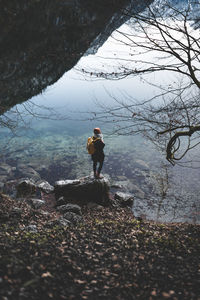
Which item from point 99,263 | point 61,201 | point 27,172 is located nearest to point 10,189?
point 27,172

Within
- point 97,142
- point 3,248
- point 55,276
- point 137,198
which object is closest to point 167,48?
point 97,142

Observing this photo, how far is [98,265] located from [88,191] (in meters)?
7.59

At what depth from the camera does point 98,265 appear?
388 centimetres

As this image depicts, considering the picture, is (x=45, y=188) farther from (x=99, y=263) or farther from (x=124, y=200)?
(x=99, y=263)

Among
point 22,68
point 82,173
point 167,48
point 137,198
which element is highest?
point 22,68

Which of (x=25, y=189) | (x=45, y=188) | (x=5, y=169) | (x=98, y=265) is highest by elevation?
(x=5, y=169)

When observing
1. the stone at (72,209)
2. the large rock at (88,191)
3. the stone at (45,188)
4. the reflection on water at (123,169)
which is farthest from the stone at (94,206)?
the stone at (45,188)

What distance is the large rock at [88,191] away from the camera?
1138 centimetres

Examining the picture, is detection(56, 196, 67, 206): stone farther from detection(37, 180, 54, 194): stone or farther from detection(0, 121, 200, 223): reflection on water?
detection(0, 121, 200, 223): reflection on water

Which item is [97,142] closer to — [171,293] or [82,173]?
[171,293]

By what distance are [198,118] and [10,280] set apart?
6.22m

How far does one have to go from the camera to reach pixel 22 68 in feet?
65.1

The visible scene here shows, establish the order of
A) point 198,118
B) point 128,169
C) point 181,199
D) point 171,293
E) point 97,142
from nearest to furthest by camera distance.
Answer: point 171,293 < point 198,118 < point 97,142 < point 181,199 < point 128,169

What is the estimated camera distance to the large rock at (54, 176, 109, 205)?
11.4m
